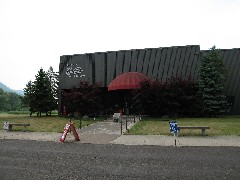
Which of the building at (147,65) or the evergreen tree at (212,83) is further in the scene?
the building at (147,65)

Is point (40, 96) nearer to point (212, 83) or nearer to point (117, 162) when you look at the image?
point (212, 83)

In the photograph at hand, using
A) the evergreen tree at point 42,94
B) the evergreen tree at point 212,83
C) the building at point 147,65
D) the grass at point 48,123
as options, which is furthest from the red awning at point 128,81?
the evergreen tree at point 42,94

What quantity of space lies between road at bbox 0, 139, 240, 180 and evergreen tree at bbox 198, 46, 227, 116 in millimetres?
16959

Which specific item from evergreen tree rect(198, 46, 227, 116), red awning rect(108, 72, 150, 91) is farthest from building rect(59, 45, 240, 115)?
red awning rect(108, 72, 150, 91)

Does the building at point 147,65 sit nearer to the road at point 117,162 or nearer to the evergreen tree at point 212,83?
the evergreen tree at point 212,83

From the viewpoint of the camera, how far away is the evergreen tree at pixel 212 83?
27344 mm

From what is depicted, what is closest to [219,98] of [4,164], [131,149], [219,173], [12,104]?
[131,149]

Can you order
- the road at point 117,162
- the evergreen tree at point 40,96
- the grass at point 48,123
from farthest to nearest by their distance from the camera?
1. the evergreen tree at point 40,96
2. the grass at point 48,123
3. the road at point 117,162

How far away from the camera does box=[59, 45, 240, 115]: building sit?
2998 cm

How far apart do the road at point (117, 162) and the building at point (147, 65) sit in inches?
809

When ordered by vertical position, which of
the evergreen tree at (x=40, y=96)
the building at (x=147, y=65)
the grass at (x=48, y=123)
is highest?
the building at (x=147, y=65)

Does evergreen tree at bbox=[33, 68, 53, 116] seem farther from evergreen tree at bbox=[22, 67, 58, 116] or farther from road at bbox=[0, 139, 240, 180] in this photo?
road at bbox=[0, 139, 240, 180]

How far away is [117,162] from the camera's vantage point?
8.85 m

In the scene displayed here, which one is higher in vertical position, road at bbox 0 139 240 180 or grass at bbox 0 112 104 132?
grass at bbox 0 112 104 132
